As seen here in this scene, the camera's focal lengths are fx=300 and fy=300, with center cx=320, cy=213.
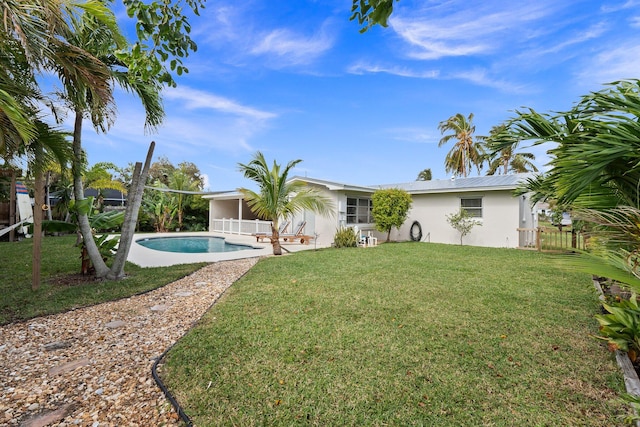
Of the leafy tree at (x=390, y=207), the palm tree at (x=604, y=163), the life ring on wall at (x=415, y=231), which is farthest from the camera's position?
the life ring on wall at (x=415, y=231)

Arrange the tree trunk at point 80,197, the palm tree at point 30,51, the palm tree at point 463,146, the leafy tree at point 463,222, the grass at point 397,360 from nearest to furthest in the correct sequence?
the grass at point 397,360 → the palm tree at point 30,51 → the tree trunk at point 80,197 → the leafy tree at point 463,222 → the palm tree at point 463,146

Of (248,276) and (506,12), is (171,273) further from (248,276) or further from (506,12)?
(506,12)

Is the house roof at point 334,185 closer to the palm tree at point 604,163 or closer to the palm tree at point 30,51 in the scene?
the palm tree at point 30,51

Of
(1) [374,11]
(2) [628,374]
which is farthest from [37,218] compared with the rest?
(2) [628,374]

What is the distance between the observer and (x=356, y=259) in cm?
957

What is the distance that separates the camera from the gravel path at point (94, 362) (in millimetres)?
2469

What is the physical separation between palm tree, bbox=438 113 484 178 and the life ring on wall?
14.3m

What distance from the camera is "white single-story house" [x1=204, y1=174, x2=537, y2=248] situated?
1351cm

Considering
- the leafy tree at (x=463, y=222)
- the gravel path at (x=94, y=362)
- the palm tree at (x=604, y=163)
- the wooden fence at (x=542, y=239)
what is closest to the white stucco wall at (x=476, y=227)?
the leafy tree at (x=463, y=222)

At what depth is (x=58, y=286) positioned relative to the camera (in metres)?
6.19

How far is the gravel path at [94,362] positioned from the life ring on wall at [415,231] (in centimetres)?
1285

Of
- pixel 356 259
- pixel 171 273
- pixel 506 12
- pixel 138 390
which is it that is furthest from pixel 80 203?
pixel 506 12

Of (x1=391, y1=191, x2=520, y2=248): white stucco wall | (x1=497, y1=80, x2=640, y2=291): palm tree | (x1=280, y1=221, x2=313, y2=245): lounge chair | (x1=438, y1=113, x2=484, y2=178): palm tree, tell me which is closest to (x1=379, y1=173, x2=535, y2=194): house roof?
(x1=391, y1=191, x2=520, y2=248): white stucco wall

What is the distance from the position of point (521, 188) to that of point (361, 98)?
361 inches
